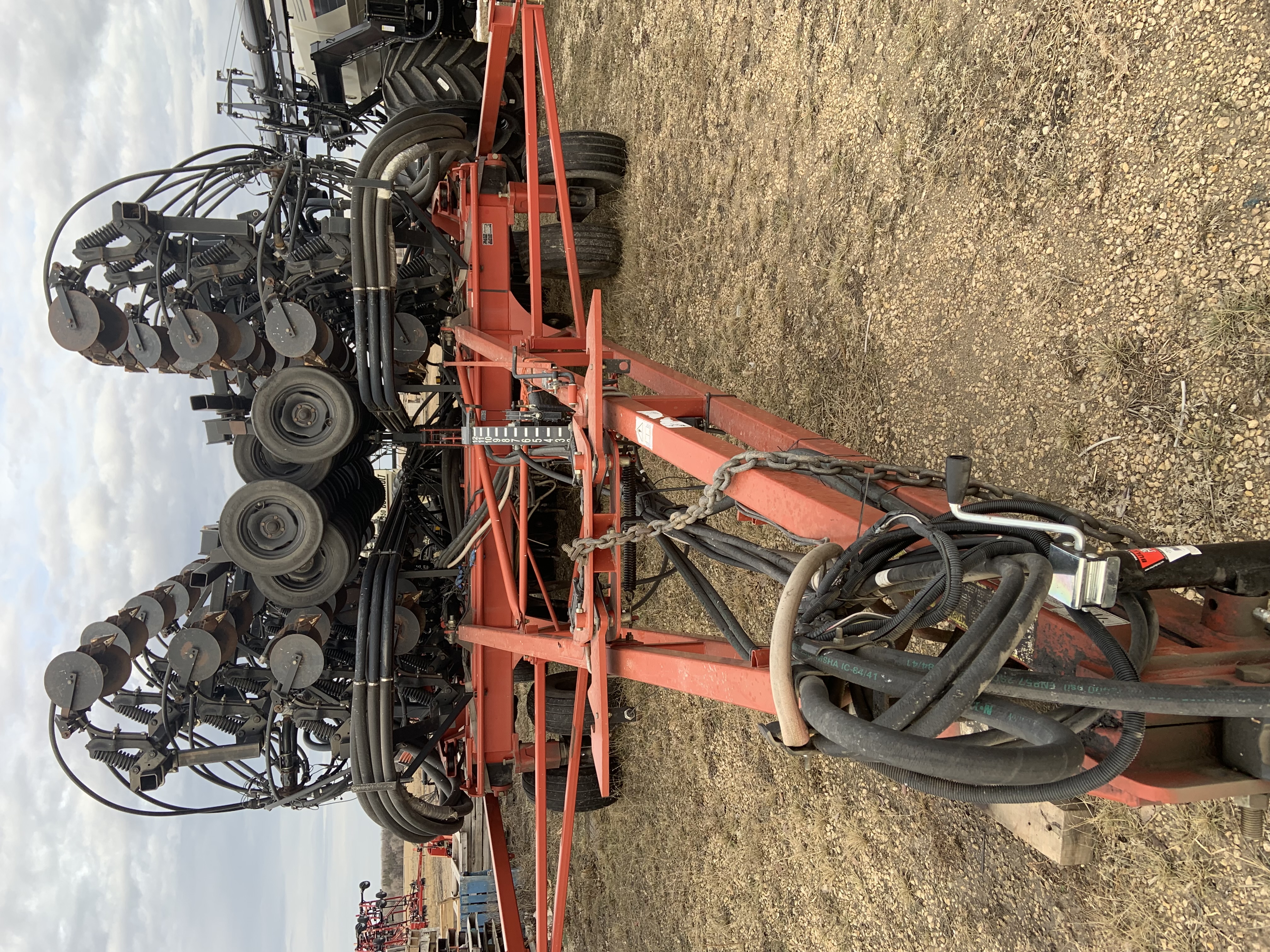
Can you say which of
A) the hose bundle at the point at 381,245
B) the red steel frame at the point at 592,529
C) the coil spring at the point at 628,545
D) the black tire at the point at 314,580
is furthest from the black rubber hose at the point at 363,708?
the coil spring at the point at 628,545

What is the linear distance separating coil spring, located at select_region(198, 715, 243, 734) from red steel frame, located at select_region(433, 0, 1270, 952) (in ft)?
5.36

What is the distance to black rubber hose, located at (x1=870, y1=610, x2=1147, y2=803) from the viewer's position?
152 centimetres

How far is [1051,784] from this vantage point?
59.6 inches

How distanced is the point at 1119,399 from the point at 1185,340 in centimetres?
33

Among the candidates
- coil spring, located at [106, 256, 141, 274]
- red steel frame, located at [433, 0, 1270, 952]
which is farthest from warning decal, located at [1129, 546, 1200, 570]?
coil spring, located at [106, 256, 141, 274]

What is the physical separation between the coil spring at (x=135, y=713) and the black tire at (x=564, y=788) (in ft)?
8.80

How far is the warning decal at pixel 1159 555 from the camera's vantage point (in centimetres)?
182

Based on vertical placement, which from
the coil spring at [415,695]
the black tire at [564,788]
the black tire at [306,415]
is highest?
the black tire at [306,415]

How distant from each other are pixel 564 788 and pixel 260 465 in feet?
11.8

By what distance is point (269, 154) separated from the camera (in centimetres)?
623

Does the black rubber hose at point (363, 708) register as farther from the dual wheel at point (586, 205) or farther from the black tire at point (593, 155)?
the black tire at point (593, 155)

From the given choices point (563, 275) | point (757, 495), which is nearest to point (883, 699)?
point (757, 495)

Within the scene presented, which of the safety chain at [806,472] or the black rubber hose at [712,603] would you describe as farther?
the black rubber hose at [712,603]

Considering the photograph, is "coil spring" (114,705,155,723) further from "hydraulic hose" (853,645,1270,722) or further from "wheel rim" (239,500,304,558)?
"hydraulic hose" (853,645,1270,722)
